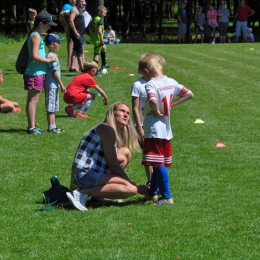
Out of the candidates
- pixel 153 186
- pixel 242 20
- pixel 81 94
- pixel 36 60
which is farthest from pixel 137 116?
pixel 242 20

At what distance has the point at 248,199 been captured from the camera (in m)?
7.46

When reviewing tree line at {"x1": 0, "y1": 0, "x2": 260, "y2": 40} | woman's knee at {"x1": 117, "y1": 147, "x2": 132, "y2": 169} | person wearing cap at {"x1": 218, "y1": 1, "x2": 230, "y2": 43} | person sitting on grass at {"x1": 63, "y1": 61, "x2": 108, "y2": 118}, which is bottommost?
tree line at {"x1": 0, "y1": 0, "x2": 260, "y2": 40}

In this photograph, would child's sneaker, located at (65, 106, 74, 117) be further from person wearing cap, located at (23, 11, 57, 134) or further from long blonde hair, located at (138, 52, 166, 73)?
long blonde hair, located at (138, 52, 166, 73)

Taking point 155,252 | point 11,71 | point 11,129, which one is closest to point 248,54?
point 11,71

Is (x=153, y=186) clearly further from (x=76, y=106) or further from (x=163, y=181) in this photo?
(x=76, y=106)

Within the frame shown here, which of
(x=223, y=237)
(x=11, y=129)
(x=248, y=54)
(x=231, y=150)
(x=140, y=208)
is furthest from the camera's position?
(x=248, y=54)

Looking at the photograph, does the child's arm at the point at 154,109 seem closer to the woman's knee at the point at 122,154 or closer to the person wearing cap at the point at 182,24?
the woman's knee at the point at 122,154

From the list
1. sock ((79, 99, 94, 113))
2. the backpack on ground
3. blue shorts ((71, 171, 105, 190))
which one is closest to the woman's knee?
blue shorts ((71, 171, 105, 190))

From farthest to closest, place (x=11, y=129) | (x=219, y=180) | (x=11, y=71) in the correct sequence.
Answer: (x=11, y=71) → (x=11, y=129) → (x=219, y=180)

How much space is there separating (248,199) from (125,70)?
13.0 m

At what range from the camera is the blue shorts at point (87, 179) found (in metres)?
7.16

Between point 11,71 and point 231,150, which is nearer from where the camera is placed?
point 231,150

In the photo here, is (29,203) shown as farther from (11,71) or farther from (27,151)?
(11,71)

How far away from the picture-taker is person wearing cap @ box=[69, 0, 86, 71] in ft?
60.6
